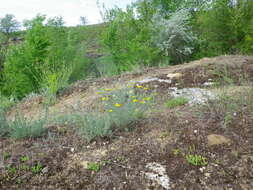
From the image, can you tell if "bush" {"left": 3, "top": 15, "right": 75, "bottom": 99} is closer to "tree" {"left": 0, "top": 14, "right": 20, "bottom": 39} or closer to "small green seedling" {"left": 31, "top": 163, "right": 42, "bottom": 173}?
"small green seedling" {"left": 31, "top": 163, "right": 42, "bottom": 173}

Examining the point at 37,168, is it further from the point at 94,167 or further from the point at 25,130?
the point at 25,130

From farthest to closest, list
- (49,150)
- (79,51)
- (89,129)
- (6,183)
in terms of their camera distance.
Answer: (79,51), (89,129), (49,150), (6,183)

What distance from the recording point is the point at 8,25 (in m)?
27.3

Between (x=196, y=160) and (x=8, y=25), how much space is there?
31838 millimetres

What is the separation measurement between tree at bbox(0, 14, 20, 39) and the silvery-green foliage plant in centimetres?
2476

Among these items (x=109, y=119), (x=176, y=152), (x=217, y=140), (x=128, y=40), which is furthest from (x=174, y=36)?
(x=176, y=152)

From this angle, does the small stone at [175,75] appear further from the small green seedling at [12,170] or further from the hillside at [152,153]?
the small green seedling at [12,170]

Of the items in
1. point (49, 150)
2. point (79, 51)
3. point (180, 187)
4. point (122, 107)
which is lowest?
point (180, 187)

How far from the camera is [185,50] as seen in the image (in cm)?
852

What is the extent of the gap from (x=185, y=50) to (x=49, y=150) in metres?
7.60

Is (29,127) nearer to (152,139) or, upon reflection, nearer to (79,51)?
(152,139)

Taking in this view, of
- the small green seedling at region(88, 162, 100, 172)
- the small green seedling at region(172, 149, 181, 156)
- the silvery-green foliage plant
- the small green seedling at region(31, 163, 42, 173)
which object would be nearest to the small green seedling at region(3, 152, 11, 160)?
the small green seedling at region(31, 163, 42, 173)

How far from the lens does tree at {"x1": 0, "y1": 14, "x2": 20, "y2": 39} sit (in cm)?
2711

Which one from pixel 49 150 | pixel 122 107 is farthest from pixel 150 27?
pixel 49 150
